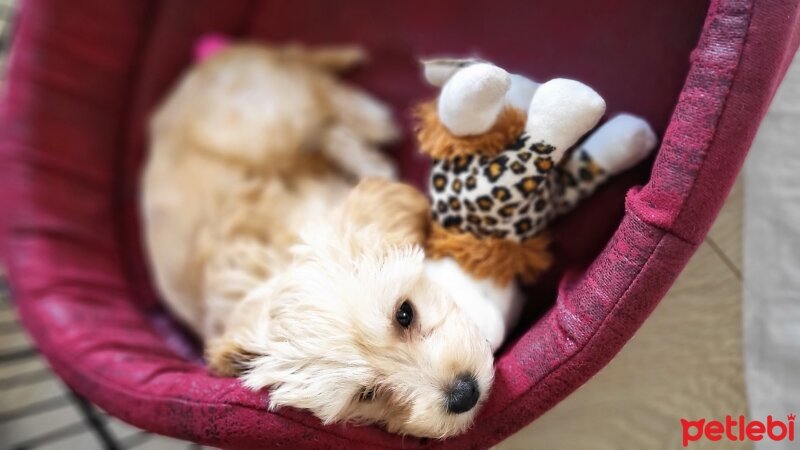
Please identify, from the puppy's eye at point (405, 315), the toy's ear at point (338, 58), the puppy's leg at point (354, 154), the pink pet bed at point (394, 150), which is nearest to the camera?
the pink pet bed at point (394, 150)

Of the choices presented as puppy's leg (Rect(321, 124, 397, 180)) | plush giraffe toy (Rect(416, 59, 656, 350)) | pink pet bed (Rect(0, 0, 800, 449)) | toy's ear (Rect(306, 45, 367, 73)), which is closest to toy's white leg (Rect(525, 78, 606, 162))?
plush giraffe toy (Rect(416, 59, 656, 350))

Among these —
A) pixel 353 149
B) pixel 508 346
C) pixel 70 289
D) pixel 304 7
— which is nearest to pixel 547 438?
pixel 508 346

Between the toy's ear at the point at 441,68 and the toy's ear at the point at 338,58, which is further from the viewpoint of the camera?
the toy's ear at the point at 338,58

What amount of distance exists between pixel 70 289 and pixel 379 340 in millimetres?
1141

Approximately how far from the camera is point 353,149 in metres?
1.97

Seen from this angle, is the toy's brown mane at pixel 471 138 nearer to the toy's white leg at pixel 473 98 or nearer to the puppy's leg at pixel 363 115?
the toy's white leg at pixel 473 98

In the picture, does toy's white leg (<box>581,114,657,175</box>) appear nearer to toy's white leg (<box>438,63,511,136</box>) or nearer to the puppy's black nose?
toy's white leg (<box>438,63,511,136</box>)

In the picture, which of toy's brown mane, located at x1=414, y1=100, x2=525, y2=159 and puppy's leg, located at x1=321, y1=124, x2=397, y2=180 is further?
puppy's leg, located at x1=321, y1=124, x2=397, y2=180

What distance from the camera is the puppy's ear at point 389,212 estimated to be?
1.24 metres

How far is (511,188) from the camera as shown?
1.16 m

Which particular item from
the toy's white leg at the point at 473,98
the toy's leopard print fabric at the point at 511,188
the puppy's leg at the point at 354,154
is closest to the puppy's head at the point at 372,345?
the toy's leopard print fabric at the point at 511,188

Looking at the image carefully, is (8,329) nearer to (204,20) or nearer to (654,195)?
(204,20)

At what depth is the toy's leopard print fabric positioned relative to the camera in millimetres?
1155

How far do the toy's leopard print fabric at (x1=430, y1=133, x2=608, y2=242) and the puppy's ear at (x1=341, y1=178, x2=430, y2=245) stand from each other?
0.04m
